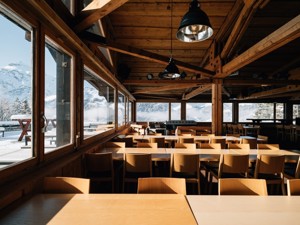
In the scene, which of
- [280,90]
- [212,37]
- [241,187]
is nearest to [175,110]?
[280,90]

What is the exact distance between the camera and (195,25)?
2863 mm

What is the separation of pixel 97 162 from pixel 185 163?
1.29m

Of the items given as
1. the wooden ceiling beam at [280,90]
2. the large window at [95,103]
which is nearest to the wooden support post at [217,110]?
the large window at [95,103]

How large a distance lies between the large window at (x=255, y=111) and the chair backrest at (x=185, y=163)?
13.6m

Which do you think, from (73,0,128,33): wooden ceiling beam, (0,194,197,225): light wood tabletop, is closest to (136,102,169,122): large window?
(73,0,128,33): wooden ceiling beam

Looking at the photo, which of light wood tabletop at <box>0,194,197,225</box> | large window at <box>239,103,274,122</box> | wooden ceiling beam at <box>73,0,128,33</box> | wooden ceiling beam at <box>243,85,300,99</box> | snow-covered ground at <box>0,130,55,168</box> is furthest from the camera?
large window at <box>239,103,274,122</box>

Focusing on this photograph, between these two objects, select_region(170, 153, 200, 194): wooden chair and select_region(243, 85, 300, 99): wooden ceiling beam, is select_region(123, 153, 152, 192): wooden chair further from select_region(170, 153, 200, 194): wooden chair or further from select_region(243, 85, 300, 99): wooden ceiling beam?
select_region(243, 85, 300, 99): wooden ceiling beam

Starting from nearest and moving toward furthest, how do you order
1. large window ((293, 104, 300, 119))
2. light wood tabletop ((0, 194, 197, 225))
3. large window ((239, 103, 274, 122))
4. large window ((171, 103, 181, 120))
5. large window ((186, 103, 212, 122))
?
1. light wood tabletop ((0, 194, 197, 225))
2. large window ((171, 103, 181, 120))
3. large window ((186, 103, 212, 122))
4. large window ((293, 104, 300, 119))
5. large window ((239, 103, 274, 122))

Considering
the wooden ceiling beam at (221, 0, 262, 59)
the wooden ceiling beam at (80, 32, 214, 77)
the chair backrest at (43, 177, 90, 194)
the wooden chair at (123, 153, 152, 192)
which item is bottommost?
the wooden chair at (123, 153, 152, 192)

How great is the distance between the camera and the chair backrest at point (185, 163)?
3289 mm

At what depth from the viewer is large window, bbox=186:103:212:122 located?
15430 millimetres

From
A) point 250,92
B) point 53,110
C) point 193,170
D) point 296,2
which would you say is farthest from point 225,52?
point 250,92

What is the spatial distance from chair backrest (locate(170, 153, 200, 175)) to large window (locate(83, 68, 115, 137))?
169cm

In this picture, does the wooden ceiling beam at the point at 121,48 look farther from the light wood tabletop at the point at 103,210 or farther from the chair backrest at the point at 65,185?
the light wood tabletop at the point at 103,210
